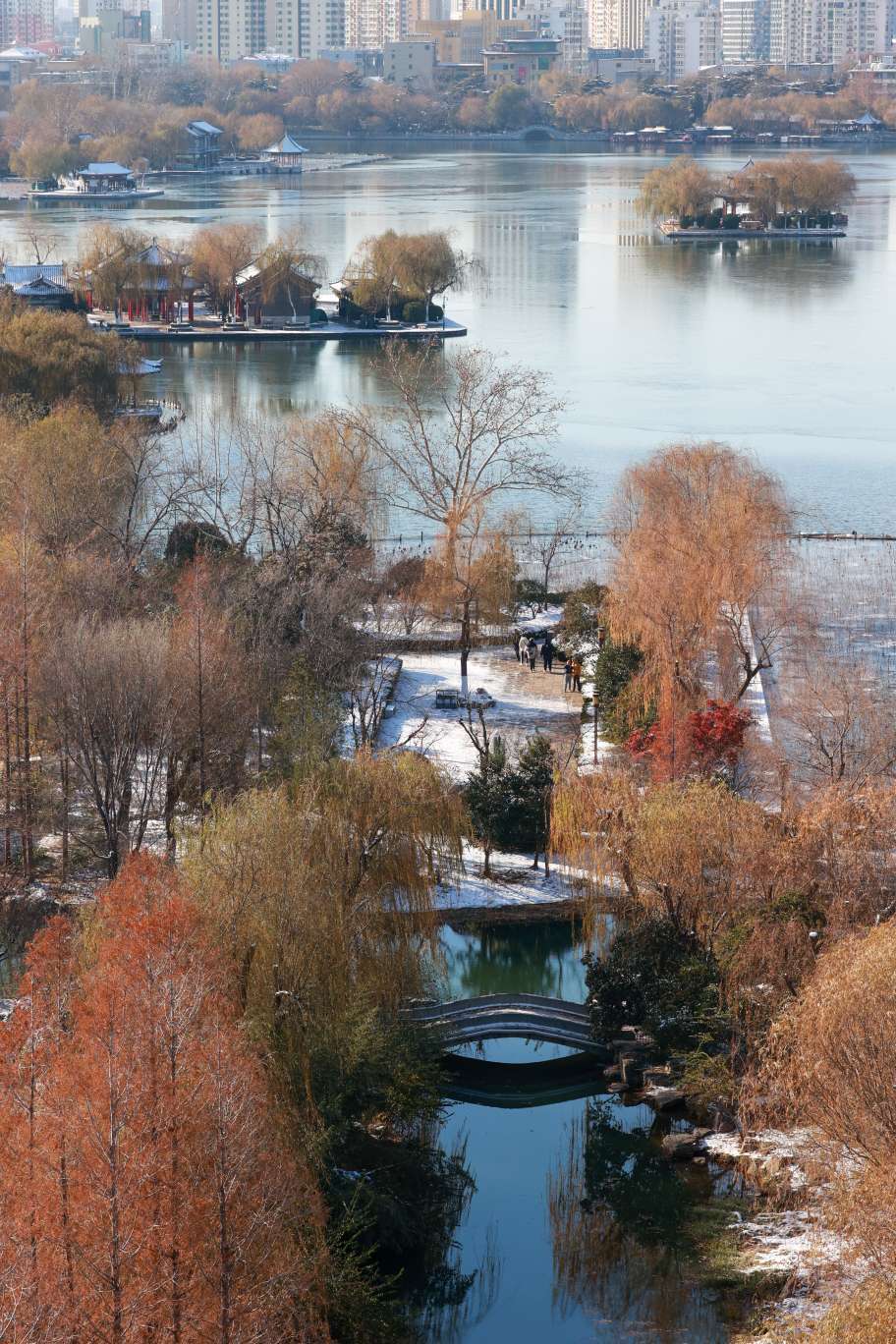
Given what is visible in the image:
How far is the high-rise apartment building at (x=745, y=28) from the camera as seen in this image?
301 ft

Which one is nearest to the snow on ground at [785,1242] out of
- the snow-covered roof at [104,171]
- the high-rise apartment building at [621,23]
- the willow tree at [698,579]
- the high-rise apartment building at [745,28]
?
the willow tree at [698,579]

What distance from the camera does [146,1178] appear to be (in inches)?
Answer: 191

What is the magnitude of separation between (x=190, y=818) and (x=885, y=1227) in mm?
4557

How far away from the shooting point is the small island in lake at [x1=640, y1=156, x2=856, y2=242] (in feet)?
121

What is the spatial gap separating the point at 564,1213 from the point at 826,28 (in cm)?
9014

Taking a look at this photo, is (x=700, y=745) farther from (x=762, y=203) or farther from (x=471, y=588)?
(x=762, y=203)

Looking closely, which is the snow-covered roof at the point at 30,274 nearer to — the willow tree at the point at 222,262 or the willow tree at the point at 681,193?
the willow tree at the point at 222,262

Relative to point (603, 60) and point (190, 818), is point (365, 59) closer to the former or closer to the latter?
point (603, 60)

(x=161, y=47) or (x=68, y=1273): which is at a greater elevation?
(x=161, y=47)

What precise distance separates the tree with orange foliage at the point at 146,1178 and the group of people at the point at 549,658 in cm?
608

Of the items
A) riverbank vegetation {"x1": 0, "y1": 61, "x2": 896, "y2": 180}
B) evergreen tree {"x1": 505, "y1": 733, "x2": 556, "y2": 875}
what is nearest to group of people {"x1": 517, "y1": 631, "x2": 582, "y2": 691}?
evergreen tree {"x1": 505, "y1": 733, "x2": 556, "y2": 875}

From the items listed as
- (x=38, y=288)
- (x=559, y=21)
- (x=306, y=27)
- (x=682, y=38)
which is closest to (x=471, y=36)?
(x=306, y=27)

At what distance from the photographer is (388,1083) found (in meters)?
6.71

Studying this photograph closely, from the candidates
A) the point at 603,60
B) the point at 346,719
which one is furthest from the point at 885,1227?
the point at 603,60
